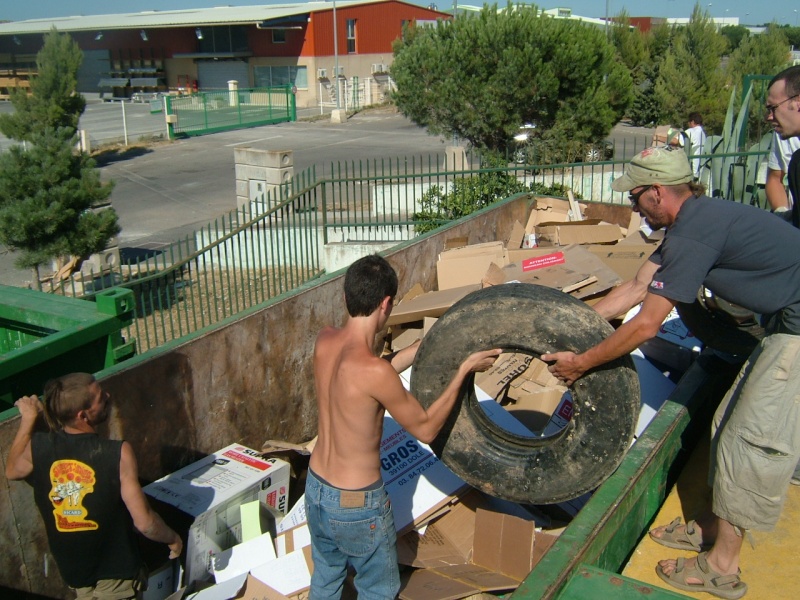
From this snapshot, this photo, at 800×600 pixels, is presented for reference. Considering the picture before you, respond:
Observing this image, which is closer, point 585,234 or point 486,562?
point 486,562

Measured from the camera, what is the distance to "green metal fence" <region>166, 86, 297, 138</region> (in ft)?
93.2

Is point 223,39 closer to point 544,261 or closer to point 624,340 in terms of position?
point 544,261

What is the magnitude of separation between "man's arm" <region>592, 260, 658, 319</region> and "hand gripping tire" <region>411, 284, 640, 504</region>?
2.08 feet

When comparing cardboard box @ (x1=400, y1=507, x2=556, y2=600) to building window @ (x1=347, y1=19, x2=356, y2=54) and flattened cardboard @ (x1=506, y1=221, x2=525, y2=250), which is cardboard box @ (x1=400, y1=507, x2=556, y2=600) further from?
building window @ (x1=347, y1=19, x2=356, y2=54)

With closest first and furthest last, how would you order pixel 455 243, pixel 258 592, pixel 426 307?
pixel 258 592, pixel 426 307, pixel 455 243

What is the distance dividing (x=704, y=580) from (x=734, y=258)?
1.17 meters

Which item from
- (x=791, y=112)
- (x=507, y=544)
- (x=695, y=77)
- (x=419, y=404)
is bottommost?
(x=507, y=544)

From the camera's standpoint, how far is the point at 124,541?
3045mm

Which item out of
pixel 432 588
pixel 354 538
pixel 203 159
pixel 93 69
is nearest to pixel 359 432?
pixel 354 538

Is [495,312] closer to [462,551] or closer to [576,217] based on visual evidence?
[462,551]

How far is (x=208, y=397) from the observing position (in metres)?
4.22

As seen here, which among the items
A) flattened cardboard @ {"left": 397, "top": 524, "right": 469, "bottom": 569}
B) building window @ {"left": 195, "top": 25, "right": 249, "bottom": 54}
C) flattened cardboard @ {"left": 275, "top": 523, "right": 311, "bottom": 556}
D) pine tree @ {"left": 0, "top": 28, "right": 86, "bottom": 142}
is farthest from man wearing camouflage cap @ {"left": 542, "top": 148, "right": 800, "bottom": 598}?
building window @ {"left": 195, "top": 25, "right": 249, "bottom": 54}

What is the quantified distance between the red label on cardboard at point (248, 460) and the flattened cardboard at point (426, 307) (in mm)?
1604

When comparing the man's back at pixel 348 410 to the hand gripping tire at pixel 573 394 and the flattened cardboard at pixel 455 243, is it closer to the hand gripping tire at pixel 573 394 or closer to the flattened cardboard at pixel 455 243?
the hand gripping tire at pixel 573 394
